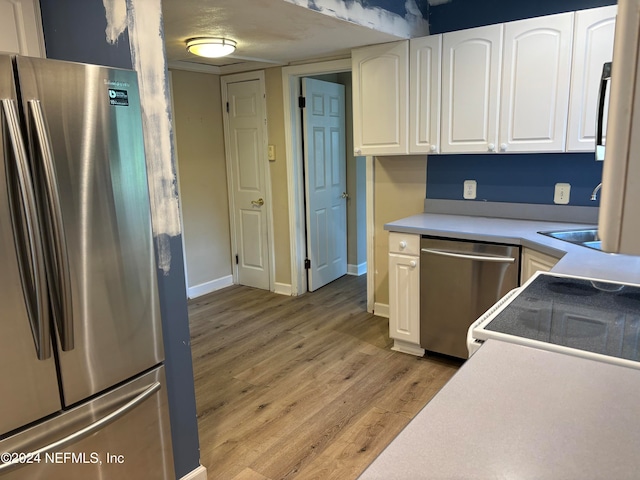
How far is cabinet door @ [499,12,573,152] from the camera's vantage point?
104 inches

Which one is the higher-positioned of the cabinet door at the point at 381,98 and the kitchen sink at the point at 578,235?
the cabinet door at the point at 381,98

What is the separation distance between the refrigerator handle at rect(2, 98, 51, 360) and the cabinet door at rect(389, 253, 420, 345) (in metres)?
2.23

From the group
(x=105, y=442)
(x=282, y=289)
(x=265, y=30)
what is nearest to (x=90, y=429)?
(x=105, y=442)

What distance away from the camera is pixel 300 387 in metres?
2.86

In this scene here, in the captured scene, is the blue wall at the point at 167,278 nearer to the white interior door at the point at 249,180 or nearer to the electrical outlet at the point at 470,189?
the electrical outlet at the point at 470,189

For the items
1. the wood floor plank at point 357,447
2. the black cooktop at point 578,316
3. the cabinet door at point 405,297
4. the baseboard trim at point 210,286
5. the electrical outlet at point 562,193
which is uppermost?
the electrical outlet at point 562,193

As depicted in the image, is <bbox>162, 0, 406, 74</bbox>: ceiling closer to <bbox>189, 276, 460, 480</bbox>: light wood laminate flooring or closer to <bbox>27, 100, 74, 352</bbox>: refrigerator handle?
<bbox>27, 100, 74, 352</bbox>: refrigerator handle

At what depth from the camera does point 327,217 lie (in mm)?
4820

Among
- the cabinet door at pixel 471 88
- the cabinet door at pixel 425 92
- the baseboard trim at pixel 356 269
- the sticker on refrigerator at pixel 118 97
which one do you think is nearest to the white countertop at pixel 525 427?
the sticker on refrigerator at pixel 118 97

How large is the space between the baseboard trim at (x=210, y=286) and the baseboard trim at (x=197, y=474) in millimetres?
2659

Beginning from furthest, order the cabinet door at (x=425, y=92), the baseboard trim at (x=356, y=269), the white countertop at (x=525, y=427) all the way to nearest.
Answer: the baseboard trim at (x=356, y=269)
the cabinet door at (x=425, y=92)
the white countertop at (x=525, y=427)

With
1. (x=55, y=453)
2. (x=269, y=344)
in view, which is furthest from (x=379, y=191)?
(x=55, y=453)

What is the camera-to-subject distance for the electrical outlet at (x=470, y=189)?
337 centimetres

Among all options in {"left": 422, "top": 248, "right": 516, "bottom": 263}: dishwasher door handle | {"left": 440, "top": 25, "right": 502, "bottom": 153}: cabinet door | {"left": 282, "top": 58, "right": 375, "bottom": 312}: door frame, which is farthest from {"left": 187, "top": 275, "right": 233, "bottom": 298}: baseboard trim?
{"left": 440, "top": 25, "right": 502, "bottom": 153}: cabinet door
